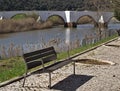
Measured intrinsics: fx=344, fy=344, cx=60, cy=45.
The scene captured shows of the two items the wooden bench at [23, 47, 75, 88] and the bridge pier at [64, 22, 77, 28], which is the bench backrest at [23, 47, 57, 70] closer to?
the wooden bench at [23, 47, 75, 88]

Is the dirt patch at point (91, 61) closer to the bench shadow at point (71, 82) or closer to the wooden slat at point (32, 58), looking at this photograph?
the bench shadow at point (71, 82)

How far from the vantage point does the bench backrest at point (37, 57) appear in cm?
727

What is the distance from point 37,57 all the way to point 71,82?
96cm

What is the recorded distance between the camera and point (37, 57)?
7.82 metres

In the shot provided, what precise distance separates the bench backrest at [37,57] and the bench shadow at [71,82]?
0.65 m

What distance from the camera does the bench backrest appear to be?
7269mm

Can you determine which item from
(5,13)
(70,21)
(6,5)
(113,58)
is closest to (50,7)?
(6,5)

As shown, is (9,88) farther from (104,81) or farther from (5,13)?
(5,13)

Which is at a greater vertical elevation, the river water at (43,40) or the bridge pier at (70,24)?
the river water at (43,40)

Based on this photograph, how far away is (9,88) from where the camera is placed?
6992mm

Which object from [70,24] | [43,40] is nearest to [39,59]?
[43,40]

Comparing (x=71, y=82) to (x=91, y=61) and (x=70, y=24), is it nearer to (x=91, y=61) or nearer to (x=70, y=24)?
(x=91, y=61)

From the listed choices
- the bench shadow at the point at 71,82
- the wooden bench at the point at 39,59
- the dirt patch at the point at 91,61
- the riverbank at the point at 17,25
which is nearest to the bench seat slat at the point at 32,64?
the wooden bench at the point at 39,59

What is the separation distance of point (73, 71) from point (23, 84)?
201 cm
